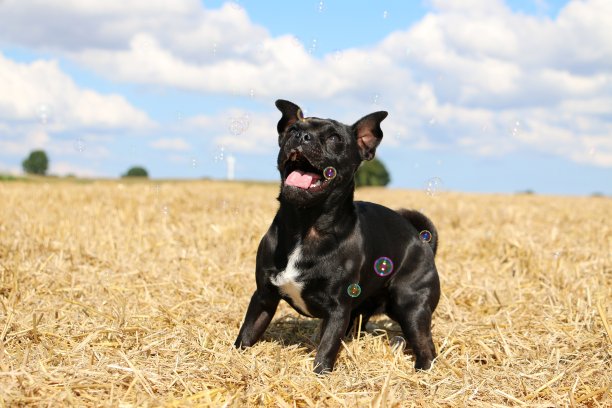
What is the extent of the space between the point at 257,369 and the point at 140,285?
3.19m

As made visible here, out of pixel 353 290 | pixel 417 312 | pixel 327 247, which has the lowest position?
pixel 417 312

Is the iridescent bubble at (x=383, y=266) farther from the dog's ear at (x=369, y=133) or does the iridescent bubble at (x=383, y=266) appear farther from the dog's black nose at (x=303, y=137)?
the dog's black nose at (x=303, y=137)

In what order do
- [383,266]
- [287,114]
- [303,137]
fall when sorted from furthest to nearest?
[383,266]
[287,114]
[303,137]

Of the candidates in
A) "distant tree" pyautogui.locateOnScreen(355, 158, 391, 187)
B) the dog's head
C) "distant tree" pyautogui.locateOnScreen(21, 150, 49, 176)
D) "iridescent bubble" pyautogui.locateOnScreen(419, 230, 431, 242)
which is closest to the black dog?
the dog's head

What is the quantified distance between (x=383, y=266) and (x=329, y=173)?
3.46 ft

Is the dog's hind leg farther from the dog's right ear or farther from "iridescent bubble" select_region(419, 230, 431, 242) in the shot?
the dog's right ear

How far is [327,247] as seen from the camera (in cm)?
479

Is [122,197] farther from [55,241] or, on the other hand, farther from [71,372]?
[71,372]

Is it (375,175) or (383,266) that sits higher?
(375,175)

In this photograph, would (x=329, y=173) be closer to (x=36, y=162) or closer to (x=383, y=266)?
(x=383, y=266)

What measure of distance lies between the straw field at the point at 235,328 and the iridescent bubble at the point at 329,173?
4.31 ft

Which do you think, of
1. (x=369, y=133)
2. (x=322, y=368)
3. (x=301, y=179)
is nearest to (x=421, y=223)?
(x=369, y=133)

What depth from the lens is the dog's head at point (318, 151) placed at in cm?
451

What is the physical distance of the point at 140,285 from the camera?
7.12 meters
